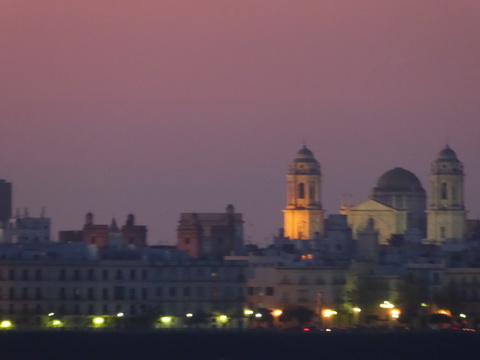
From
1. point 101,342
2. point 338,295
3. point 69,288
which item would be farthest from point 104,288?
point 101,342

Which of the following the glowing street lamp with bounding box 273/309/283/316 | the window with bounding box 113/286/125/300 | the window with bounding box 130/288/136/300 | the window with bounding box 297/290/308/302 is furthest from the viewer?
the window with bounding box 297/290/308/302

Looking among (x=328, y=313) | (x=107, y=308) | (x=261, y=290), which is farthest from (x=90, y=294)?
(x=328, y=313)

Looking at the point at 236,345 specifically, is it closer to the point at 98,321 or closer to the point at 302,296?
the point at 98,321

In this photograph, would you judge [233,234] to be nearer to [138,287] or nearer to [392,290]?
[392,290]

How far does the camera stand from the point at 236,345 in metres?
135

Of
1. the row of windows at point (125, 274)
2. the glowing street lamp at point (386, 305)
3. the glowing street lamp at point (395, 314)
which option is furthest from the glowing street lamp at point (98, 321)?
the glowing street lamp at point (386, 305)

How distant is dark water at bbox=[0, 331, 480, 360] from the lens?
130 m

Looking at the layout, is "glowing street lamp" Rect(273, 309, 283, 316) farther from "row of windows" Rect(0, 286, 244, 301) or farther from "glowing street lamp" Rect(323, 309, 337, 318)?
"glowing street lamp" Rect(323, 309, 337, 318)

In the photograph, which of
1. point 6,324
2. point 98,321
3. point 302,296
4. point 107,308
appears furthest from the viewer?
point 302,296

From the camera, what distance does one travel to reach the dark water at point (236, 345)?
427ft

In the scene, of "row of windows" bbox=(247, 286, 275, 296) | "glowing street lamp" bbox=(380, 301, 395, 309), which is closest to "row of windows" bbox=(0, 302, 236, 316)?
"row of windows" bbox=(247, 286, 275, 296)

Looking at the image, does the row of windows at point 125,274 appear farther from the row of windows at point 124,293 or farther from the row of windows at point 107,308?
the row of windows at point 107,308

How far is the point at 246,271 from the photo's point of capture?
555 ft

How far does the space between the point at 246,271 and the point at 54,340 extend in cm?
3679
